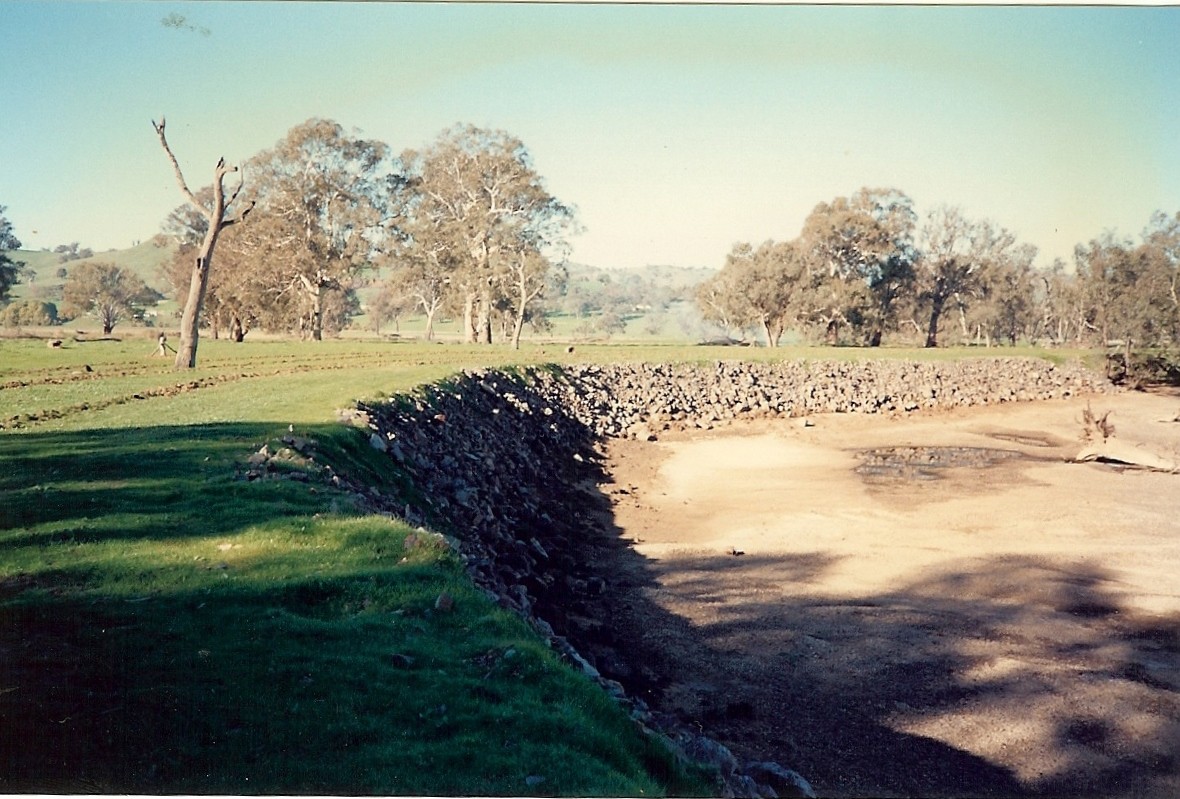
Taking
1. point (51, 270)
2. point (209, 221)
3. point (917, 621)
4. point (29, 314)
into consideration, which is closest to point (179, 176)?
point (209, 221)

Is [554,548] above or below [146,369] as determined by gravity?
below

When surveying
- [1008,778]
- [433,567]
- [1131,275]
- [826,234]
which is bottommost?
[1008,778]

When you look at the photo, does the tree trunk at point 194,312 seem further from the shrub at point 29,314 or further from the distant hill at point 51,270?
the distant hill at point 51,270

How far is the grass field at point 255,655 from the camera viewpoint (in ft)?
22.4

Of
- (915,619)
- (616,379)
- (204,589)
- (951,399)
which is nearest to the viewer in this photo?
(204,589)

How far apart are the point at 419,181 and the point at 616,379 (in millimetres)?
30090

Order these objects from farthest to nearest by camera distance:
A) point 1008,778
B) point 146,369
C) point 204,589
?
point 146,369, point 1008,778, point 204,589

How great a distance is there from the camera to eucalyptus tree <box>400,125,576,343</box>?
2657 inches

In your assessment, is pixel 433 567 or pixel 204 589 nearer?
pixel 204 589

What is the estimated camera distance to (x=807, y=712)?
1195cm

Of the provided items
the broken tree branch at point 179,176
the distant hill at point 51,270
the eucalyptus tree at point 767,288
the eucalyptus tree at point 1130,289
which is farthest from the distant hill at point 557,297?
the eucalyptus tree at point 1130,289

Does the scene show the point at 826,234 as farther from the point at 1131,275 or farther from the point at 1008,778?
the point at 1008,778

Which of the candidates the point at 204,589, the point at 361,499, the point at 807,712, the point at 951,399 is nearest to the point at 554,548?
the point at 361,499

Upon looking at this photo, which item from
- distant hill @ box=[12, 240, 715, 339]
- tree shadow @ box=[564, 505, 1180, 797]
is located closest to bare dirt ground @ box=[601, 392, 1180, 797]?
tree shadow @ box=[564, 505, 1180, 797]
